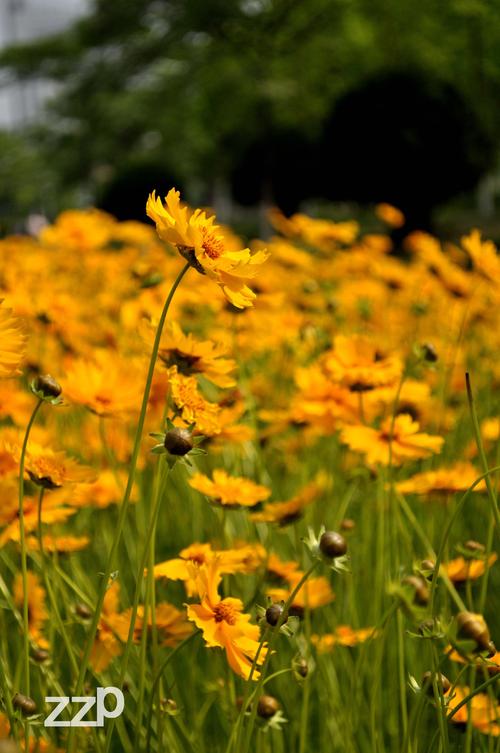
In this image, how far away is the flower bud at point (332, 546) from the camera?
0.50 metres

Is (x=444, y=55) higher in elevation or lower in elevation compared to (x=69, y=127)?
higher

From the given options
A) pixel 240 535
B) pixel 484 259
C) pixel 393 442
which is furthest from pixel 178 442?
pixel 484 259

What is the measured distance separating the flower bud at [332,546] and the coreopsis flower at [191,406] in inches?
4.3

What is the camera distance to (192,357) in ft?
2.17

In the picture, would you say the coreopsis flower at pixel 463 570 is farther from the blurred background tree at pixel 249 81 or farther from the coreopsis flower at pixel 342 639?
the blurred background tree at pixel 249 81

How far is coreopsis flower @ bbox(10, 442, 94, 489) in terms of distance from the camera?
0.58 meters

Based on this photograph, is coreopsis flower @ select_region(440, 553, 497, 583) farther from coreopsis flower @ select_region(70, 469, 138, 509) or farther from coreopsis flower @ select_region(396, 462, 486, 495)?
coreopsis flower @ select_region(70, 469, 138, 509)

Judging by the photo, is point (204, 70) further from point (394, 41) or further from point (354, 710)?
point (354, 710)

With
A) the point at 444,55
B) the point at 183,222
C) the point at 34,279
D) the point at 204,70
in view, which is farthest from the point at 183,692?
the point at 204,70

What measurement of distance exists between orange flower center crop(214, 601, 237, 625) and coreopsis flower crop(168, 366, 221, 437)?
0.34 feet

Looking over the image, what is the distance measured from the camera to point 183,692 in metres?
0.85

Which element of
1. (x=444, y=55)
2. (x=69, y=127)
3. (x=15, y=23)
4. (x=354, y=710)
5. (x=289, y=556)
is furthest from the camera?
(x=15, y=23)

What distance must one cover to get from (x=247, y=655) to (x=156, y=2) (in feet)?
35.4

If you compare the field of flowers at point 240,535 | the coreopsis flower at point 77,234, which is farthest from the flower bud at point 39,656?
the coreopsis flower at point 77,234
